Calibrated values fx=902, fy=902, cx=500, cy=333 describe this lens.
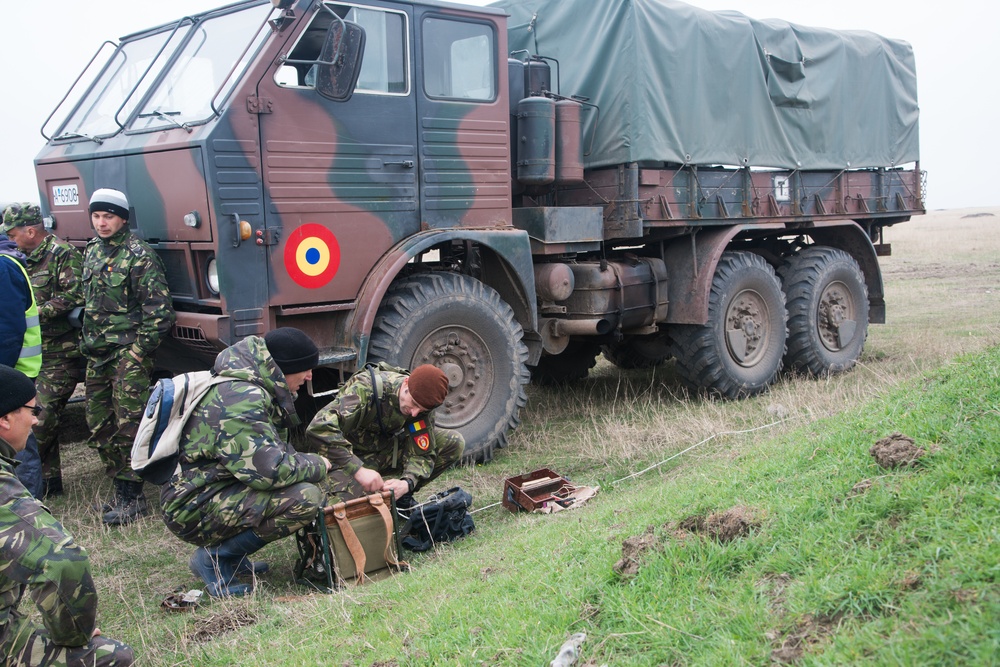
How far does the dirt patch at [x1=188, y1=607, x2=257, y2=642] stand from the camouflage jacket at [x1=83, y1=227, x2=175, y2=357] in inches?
81.1

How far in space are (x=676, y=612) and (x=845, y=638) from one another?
1.90 feet

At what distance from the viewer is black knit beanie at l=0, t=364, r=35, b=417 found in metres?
3.04

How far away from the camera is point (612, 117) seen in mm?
7125

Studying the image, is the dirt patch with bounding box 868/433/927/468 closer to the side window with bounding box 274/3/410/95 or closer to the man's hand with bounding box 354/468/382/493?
the man's hand with bounding box 354/468/382/493

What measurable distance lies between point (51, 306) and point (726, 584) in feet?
14.9

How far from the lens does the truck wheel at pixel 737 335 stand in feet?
25.2

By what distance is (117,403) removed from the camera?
5414 millimetres

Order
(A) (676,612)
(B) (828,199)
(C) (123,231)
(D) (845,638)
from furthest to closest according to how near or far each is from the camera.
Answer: (B) (828,199) < (C) (123,231) < (A) (676,612) < (D) (845,638)

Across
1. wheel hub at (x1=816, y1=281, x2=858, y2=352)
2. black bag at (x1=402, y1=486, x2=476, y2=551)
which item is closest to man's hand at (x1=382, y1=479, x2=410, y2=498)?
black bag at (x1=402, y1=486, x2=476, y2=551)

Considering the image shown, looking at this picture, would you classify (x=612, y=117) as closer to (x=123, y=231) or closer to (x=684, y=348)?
(x=684, y=348)

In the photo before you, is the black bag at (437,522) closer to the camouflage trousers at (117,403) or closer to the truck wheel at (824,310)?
the camouflage trousers at (117,403)

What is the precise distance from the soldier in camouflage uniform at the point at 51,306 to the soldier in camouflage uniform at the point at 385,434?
→ 2004 mm

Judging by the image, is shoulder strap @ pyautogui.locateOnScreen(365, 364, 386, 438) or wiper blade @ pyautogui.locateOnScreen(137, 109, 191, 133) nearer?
shoulder strap @ pyautogui.locateOnScreen(365, 364, 386, 438)

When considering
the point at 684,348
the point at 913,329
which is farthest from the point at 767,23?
the point at 913,329
